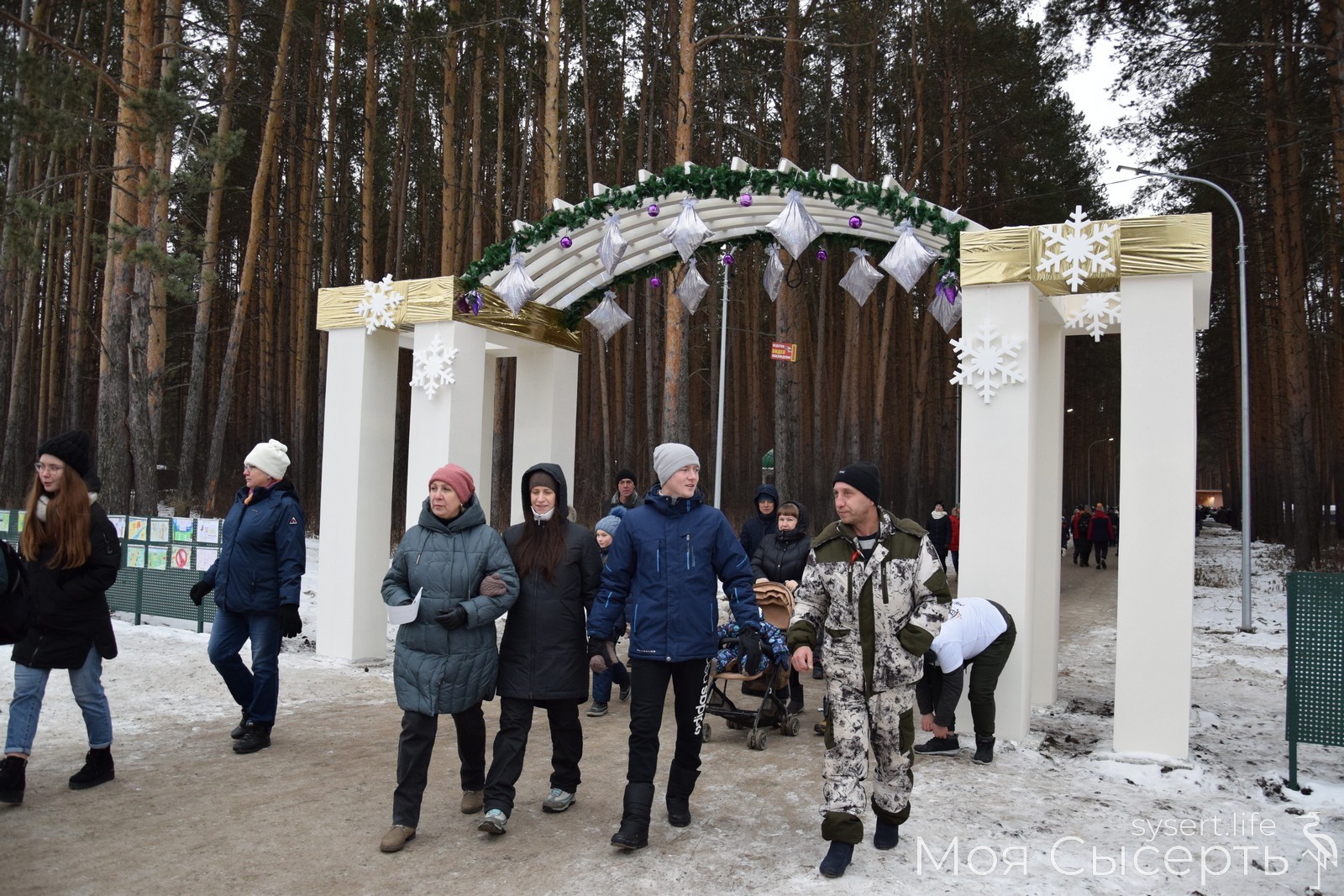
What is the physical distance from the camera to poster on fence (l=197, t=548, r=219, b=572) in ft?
32.6

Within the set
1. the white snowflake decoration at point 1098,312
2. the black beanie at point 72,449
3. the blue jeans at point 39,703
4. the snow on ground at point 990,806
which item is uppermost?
the white snowflake decoration at point 1098,312

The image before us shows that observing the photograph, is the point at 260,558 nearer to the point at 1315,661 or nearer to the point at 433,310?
the point at 433,310

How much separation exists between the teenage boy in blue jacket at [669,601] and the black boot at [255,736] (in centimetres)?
267

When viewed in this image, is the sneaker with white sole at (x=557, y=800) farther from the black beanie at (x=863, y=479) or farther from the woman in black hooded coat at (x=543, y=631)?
the black beanie at (x=863, y=479)

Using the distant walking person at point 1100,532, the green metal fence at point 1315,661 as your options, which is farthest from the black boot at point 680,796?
the distant walking person at point 1100,532

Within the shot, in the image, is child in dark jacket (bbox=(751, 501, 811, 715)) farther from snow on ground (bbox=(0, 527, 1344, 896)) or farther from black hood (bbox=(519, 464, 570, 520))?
black hood (bbox=(519, 464, 570, 520))

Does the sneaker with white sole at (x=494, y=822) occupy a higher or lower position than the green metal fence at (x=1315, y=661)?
lower

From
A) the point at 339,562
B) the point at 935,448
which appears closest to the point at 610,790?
the point at 339,562

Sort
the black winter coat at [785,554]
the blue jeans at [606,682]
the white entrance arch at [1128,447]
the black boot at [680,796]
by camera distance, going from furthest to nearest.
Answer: the black winter coat at [785,554], the blue jeans at [606,682], the white entrance arch at [1128,447], the black boot at [680,796]

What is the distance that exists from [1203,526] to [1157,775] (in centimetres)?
5159

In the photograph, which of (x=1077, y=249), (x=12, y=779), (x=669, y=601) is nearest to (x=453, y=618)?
(x=669, y=601)

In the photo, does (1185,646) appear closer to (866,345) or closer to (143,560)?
(143,560)

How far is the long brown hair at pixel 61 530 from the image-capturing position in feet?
15.3

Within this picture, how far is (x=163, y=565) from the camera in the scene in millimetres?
10328
